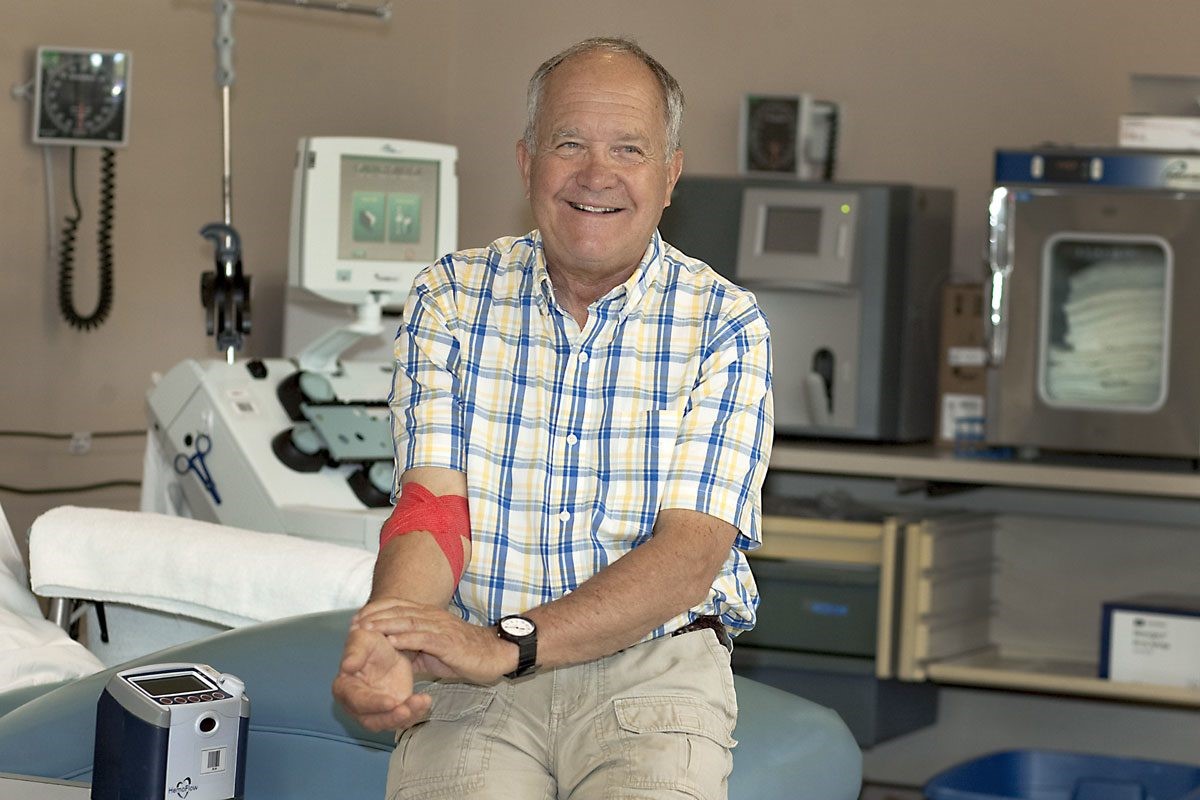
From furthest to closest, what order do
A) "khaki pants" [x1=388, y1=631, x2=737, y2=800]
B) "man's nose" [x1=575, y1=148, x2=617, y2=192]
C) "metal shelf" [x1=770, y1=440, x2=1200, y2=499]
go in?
"metal shelf" [x1=770, y1=440, x2=1200, y2=499], "man's nose" [x1=575, y1=148, x2=617, y2=192], "khaki pants" [x1=388, y1=631, x2=737, y2=800]

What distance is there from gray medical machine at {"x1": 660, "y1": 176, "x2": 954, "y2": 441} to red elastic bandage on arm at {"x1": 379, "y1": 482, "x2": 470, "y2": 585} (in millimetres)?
2090

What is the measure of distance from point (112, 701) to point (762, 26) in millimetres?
3303

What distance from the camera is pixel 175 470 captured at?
10.4 feet

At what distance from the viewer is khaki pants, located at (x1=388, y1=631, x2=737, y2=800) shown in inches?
60.0

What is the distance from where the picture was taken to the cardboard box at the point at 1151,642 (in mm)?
3346

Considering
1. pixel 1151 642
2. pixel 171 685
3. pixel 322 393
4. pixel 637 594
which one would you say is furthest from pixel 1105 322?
pixel 171 685

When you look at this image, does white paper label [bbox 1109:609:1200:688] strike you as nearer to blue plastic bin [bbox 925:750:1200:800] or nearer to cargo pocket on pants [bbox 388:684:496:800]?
blue plastic bin [bbox 925:750:1200:800]

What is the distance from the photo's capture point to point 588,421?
5.37 feet

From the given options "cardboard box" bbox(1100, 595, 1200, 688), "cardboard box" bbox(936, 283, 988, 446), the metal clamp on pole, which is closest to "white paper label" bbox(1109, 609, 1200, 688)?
"cardboard box" bbox(1100, 595, 1200, 688)

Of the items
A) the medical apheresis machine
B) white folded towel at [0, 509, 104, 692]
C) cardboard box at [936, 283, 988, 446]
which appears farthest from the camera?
cardboard box at [936, 283, 988, 446]

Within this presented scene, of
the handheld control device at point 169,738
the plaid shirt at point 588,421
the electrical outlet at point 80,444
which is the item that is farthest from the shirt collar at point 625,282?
the electrical outlet at point 80,444

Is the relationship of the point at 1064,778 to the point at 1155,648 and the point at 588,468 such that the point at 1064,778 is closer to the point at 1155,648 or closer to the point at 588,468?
the point at 1155,648

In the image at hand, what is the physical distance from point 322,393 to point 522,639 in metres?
1.82

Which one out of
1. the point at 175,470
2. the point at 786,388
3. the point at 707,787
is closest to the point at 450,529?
the point at 707,787
